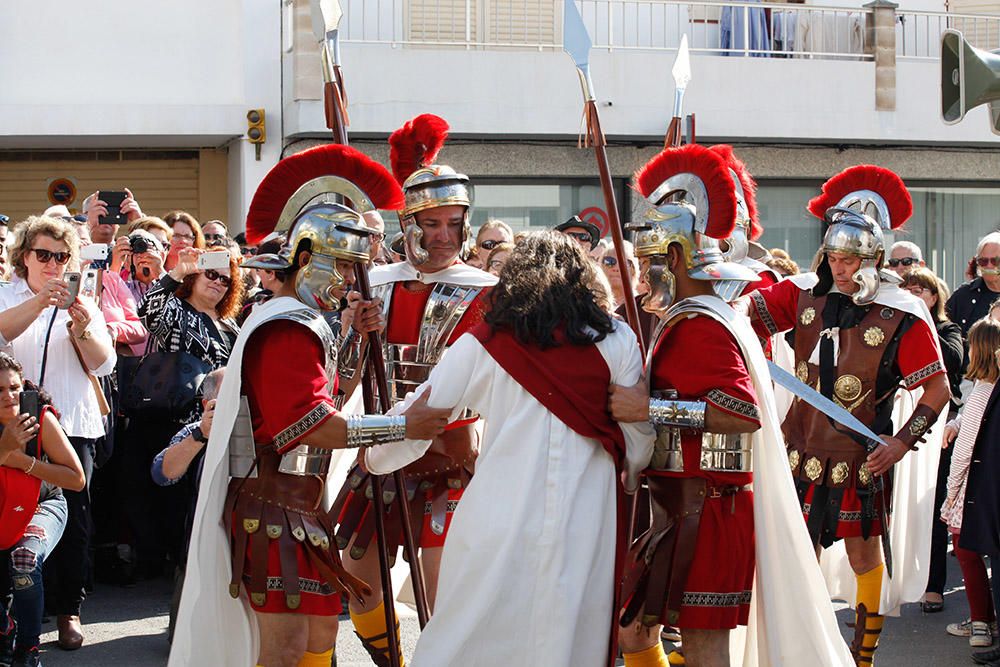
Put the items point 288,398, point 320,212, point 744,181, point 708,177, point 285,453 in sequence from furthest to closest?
point 744,181
point 708,177
point 320,212
point 285,453
point 288,398

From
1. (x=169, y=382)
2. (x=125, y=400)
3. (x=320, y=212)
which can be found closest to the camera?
(x=320, y=212)

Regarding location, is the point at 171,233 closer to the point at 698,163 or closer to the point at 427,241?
the point at 427,241

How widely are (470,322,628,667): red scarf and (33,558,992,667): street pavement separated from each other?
2.69m

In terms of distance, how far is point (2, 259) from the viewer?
7.57 meters

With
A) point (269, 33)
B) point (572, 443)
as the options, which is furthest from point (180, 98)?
point (572, 443)

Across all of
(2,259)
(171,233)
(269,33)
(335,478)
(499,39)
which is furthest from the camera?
(499,39)

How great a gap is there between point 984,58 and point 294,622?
331cm

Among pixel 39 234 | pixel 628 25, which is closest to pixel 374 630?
pixel 39 234

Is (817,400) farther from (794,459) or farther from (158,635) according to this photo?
(158,635)

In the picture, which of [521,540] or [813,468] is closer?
[521,540]

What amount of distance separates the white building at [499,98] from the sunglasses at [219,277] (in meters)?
5.91

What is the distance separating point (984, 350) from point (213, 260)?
3.86m

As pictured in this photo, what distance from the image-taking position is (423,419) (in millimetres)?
4160

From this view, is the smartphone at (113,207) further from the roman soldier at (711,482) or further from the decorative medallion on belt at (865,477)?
the decorative medallion on belt at (865,477)
